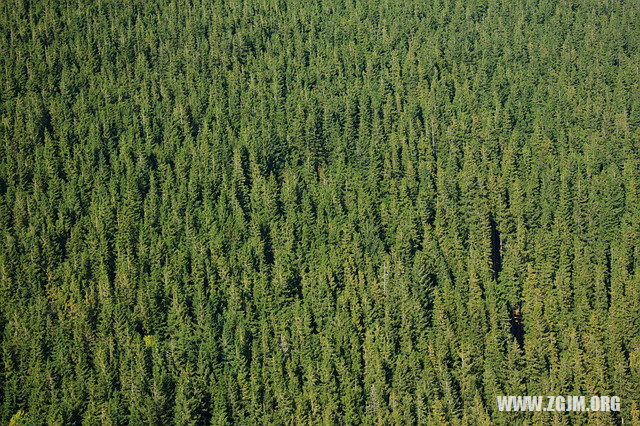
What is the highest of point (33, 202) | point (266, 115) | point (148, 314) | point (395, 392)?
point (266, 115)

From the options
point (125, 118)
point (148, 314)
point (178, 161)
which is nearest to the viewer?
point (148, 314)

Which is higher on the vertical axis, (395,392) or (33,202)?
(33,202)

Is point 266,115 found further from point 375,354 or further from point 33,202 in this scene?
point 375,354

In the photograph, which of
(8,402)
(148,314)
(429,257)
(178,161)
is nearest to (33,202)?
(178,161)

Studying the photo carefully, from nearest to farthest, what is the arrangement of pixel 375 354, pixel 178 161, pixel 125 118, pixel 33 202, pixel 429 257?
1. pixel 375 354
2. pixel 429 257
3. pixel 33 202
4. pixel 178 161
5. pixel 125 118

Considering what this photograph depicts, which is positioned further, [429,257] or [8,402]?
[429,257]

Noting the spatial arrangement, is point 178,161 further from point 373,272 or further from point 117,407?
point 117,407
